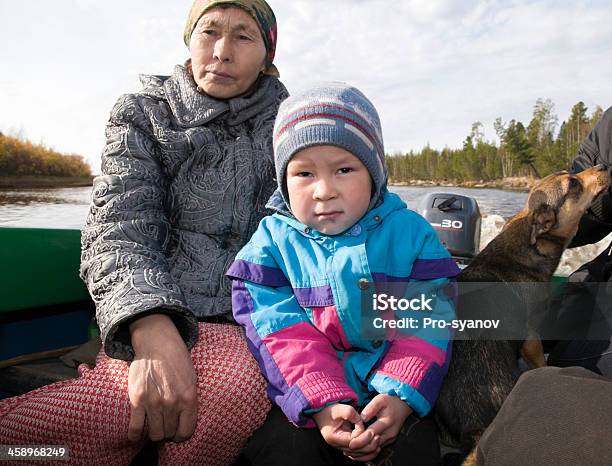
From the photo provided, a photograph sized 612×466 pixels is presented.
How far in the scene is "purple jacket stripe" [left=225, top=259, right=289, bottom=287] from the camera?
186cm

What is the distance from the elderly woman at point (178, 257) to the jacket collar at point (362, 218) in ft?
0.84

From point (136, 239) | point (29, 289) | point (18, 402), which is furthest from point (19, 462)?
point (29, 289)

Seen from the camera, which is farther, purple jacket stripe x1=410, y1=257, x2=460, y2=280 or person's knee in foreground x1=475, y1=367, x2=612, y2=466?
purple jacket stripe x1=410, y1=257, x2=460, y2=280

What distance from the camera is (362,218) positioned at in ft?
6.30

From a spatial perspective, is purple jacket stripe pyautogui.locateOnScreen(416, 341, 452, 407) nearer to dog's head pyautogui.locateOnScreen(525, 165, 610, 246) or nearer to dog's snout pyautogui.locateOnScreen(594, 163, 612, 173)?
dog's snout pyautogui.locateOnScreen(594, 163, 612, 173)

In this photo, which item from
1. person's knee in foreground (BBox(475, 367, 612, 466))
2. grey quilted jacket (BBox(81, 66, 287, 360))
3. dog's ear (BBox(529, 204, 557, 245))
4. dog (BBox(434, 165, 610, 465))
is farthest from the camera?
dog's ear (BBox(529, 204, 557, 245))

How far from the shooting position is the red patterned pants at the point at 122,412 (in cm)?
164

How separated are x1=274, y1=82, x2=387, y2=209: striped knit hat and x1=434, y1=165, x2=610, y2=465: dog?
1.09m

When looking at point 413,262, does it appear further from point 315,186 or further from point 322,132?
point 322,132

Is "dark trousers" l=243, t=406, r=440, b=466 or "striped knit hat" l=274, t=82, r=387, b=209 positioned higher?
"striped knit hat" l=274, t=82, r=387, b=209

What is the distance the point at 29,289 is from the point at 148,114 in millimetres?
1207

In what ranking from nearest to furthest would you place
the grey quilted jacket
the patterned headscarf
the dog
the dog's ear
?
1. the grey quilted jacket
2. the patterned headscarf
3. the dog
4. the dog's ear

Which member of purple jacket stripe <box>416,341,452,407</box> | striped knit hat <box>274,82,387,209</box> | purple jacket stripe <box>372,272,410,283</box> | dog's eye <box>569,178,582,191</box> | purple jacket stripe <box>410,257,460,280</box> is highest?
striped knit hat <box>274,82,387,209</box>

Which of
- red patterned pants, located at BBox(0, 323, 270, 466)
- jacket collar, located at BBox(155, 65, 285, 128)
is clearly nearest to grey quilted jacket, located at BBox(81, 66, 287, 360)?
jacket collar, located at BBox(155, 65, 285, 128)
